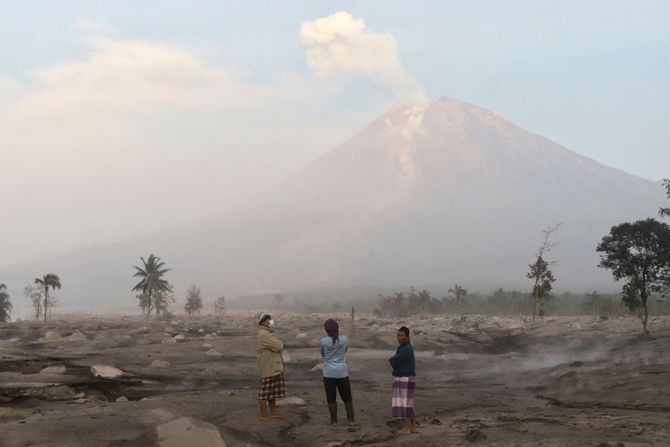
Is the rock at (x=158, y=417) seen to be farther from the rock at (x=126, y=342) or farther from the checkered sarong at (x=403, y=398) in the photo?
the rock at (x=126, y=342)

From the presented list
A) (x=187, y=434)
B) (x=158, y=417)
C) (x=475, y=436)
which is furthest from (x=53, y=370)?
Answer: (x=475, y=436)

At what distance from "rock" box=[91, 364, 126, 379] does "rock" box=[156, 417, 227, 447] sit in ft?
26.3

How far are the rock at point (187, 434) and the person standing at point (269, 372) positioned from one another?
1.89 metres

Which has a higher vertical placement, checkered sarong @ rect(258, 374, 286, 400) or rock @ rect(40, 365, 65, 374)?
checkered sarong @ rect(258, 374, 286, 400)

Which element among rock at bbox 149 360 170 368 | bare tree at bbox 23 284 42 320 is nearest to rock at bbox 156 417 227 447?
rock at bbox 149 360 170 368

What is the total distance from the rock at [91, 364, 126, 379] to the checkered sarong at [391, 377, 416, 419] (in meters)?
9.29

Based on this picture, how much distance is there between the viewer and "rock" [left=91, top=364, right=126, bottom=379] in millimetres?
16056

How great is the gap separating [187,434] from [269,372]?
248 cm

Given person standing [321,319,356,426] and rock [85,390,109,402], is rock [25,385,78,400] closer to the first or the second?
rock [85,390,109,402]

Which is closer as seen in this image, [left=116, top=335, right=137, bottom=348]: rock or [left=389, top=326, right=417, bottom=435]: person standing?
[left=389, top=326, right=417, bottom=435]: person standing

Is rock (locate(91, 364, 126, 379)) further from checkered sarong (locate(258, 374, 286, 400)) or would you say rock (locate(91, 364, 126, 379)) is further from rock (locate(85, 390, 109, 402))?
checkered sarong (locate(258, 374, 286, 400))

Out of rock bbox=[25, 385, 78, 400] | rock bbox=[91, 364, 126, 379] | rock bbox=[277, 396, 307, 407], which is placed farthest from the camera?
rock bbox=[91, 364, 126, 379]

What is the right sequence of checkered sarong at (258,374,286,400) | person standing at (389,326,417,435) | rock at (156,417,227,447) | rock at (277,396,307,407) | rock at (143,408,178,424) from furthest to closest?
rock at (277,396,307,407), checkered sarong at (258,374,286,400), person standing at (389,326,417,435), rock at (143,408,178,424), rock at (156,417,227,447)

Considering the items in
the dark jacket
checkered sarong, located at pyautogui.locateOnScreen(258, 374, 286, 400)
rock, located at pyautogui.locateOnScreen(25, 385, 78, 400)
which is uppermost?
the dark jacket
